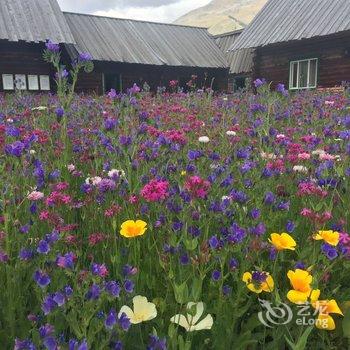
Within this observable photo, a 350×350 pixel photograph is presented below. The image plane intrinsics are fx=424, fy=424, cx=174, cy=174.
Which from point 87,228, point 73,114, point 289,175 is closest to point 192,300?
point 87,228

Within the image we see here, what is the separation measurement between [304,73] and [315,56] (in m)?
1.02

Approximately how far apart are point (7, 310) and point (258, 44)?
1888cm

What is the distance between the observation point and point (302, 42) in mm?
18422

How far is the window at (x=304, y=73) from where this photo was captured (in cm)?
1847

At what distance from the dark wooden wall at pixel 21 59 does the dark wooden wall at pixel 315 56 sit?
10.2m

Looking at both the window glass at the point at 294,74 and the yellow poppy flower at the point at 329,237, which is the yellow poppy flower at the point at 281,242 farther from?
the window glass at the point at 294,74

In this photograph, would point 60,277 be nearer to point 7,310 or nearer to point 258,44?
point 7,310

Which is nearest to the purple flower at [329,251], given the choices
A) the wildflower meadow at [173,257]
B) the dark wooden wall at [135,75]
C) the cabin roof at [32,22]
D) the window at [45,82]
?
the wildflower meadow at [173,257]

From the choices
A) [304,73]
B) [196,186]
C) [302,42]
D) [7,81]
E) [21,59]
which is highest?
[302,42]

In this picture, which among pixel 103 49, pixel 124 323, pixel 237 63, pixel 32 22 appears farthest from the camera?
pixel 237 63

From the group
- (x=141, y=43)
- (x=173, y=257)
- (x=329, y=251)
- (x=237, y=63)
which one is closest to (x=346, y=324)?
(x=329, y=251)

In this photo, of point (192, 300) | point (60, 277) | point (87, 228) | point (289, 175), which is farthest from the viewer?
point (289, 175)

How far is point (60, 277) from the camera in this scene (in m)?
1.70

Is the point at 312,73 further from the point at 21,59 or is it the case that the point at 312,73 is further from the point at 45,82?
the point at 21,59
